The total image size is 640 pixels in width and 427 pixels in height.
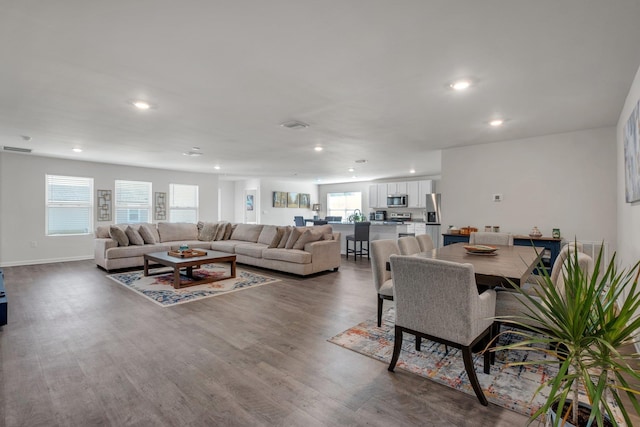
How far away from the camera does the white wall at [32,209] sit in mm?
6344

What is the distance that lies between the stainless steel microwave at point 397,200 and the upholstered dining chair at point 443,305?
26.1 feet

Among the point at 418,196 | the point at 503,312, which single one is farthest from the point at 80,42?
the point at 418,196

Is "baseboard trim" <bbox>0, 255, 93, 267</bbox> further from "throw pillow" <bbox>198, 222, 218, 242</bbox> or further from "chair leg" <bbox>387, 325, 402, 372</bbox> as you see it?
"chair leg" <bbox>387, 325, 402, 372</bbox>

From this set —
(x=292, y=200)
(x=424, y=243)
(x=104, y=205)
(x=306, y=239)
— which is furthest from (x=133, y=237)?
(x=292, y=200)

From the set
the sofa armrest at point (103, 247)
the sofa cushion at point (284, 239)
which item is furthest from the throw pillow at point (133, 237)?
the sofa cushion at point (284, 239)

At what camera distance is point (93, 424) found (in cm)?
176

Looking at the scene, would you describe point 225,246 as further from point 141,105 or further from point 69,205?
point 141,105

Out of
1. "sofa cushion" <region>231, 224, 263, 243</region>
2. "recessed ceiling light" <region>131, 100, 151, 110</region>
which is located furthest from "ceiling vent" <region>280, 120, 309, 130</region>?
"sofa cushion" <region>231, 224, 263, 243</region>

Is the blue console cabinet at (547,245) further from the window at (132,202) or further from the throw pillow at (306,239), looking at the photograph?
the window at (132,202)

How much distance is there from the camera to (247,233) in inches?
295

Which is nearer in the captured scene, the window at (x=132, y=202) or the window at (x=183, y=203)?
the window at (x=132, y=202)

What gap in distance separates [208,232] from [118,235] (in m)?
2.01

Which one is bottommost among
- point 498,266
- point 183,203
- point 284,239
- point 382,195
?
point 284,239

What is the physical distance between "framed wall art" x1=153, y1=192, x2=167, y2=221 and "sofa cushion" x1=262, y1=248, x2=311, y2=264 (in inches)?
168
